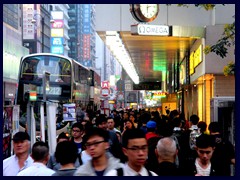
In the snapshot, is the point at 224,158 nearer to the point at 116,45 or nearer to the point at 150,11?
the point at 150,11

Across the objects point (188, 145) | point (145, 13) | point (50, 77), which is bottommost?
point (188, 145)

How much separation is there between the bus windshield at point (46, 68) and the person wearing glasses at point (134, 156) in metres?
16.0

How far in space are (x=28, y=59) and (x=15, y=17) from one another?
2884 centimetres

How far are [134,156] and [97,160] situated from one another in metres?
0.38

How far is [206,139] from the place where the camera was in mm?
6070

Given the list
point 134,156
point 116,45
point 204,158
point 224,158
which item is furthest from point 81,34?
point 134,156

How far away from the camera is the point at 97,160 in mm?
4832

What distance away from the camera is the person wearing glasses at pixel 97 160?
4.71m

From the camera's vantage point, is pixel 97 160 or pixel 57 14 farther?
pixel 57 14

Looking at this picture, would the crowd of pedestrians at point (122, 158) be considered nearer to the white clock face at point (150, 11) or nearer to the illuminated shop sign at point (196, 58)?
the white clock face at point (150, 11)

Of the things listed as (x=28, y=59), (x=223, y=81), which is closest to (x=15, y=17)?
(x=28, y=59)

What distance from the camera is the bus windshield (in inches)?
815
